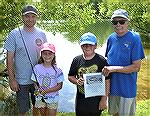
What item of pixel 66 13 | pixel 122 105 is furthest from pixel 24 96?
pixel 66 13

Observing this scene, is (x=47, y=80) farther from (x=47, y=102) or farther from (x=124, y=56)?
(x=124, y=56)

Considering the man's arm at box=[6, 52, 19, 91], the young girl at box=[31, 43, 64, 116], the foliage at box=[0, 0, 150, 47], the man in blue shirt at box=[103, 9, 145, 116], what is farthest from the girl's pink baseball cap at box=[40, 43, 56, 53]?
the foliage at box=[0, 0, 150, 47]

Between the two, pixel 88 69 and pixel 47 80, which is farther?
pixel 47 80

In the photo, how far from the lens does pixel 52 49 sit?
3.82m

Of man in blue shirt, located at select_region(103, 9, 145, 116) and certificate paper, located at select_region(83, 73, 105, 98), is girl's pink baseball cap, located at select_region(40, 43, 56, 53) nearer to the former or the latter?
certificate paper, located at select_region(83, 73, 105, 98)

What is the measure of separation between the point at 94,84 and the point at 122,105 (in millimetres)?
459

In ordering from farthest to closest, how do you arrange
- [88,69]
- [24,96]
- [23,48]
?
[24,96]
[23,48]
[88,69]

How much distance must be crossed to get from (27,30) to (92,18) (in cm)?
185

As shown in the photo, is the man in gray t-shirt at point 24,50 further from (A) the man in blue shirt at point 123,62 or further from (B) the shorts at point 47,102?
(A) the man in blue shirt at point 123,62

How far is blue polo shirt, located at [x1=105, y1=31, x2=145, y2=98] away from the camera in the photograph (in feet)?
12.1

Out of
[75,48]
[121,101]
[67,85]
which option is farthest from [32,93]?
[67,85]

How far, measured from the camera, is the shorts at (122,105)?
12.7 ft

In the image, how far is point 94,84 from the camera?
3.78 meters

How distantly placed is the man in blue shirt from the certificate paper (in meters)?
0.11
